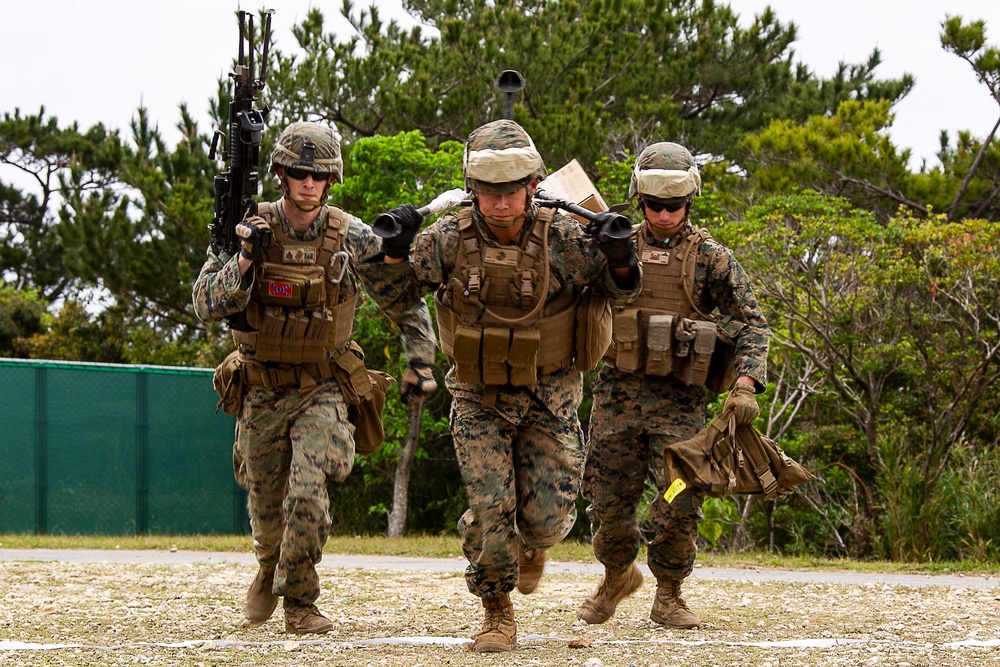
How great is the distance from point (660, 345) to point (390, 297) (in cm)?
133

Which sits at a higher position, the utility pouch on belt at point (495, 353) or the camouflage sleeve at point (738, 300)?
the camouflage sleeve at point (738, 300)

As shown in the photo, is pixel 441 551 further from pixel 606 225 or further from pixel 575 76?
pixel 575 76

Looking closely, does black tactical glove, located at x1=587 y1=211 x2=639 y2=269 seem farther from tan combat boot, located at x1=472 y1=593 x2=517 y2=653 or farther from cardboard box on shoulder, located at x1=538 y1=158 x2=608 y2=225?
tan combat boot, located at x1=472 y1=593 x2=517 y2=653

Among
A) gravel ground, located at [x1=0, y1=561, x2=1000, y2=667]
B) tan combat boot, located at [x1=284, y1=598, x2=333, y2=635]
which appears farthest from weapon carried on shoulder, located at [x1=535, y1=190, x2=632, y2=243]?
tan combat boot, located at [x1=284, y1=598, x2=333, y2=635]

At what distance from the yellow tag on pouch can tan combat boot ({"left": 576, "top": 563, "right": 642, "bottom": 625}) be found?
27.8 inches

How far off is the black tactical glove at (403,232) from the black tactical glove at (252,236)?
650mm

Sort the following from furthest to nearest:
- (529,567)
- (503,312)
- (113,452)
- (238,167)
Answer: (113,452)
(238,167)
(529,567)
(503,312)

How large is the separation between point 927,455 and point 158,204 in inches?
609

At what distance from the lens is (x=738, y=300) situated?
259 inches

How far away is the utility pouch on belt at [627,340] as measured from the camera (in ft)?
21.4

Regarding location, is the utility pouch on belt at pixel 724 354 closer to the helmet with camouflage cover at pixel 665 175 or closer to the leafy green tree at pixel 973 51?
the helmet with camouflage cover at pixel 665 175

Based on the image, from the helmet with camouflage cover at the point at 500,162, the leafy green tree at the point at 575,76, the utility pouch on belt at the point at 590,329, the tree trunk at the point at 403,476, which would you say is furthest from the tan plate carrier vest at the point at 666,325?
the leafy green tree at the point at 575,76

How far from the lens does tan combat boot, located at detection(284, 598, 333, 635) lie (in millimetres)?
6301

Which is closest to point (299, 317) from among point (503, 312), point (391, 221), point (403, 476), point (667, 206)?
point (391, 221)
